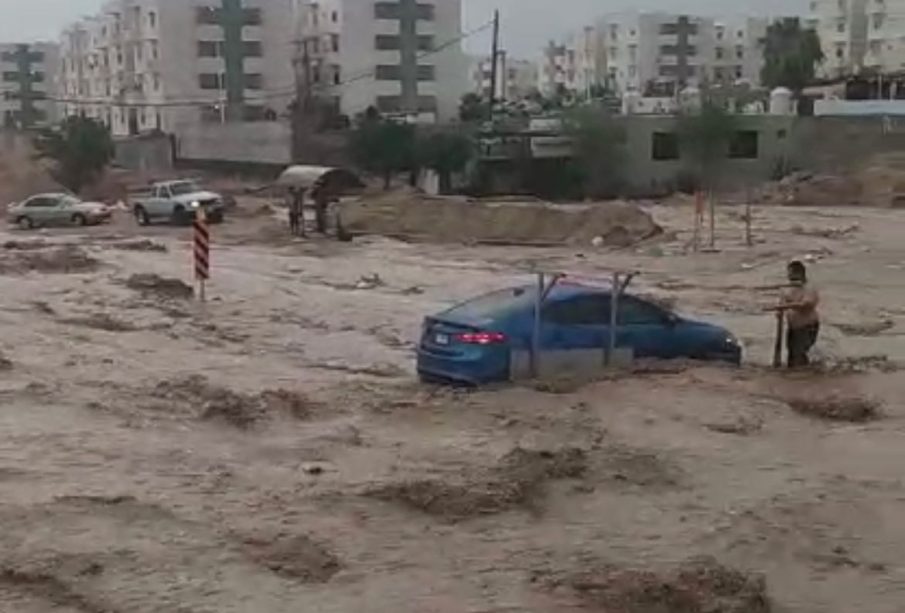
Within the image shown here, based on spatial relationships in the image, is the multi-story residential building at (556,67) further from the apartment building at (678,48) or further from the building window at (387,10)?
the building window at (387,10)

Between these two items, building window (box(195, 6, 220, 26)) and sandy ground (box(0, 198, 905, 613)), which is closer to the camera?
sandy ground (box(0, 198, 905, 613))

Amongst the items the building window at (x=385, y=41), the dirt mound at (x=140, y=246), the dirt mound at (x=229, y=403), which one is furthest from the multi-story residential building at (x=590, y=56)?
the dirt mound at (x=229, y=403)

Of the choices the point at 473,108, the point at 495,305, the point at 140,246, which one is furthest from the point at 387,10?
the point at 495,305

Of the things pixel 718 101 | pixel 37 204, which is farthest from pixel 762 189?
pixel 37 204

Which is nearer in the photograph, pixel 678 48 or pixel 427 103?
pixel 427 103

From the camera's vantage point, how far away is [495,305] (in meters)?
15.5

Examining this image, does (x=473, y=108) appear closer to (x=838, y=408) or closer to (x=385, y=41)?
(x=385, y=41)

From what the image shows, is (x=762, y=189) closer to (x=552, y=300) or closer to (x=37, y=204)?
(x=37, y=204)

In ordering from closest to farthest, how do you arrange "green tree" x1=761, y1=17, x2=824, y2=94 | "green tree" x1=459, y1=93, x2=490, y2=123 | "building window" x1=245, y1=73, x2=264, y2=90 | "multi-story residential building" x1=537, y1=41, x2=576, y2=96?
"green tree" x1=459, y1=93, x2=490, y2=123, "green tree" x1=761, y1=17, x2=824, y2=94, "building window" x1=245, y1=73, x2=264, y2=90, "multi-story residential building" x1=537, y1=41, x2=576, y2=96

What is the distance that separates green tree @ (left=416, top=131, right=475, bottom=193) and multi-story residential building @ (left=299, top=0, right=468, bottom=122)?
22.7 meters

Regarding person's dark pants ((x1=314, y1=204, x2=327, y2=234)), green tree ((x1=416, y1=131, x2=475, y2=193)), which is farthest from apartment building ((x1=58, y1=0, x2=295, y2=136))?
person's dark pants ((x1=314, y1=204, x2=327, y2=234))

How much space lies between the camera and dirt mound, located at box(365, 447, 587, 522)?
36.3 feet

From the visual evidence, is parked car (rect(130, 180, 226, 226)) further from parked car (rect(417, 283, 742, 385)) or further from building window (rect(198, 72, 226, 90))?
building window (rect(198, 72, 226, 90))

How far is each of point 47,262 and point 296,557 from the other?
935 inches
